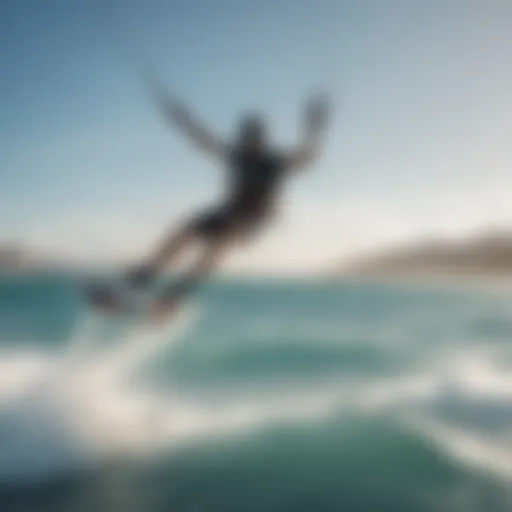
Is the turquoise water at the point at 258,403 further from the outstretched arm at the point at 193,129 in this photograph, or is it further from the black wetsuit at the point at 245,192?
the outstretched arm at the point at 193,129

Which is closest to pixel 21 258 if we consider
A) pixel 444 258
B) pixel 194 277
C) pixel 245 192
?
pixel 194 277

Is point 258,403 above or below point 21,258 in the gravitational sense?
below

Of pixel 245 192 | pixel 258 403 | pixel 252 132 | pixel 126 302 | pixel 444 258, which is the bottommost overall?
pixel 258 403

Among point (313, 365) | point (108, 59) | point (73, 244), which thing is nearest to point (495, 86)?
point (313, 365)

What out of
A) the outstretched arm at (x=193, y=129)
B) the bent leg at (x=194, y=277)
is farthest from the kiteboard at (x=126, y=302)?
the outstretched arm at (x=193, y=129)

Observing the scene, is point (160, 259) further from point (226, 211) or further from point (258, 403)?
point (258, 403)

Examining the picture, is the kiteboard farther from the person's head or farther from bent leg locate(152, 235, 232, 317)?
the person's head

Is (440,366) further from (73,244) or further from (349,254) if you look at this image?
(73,244)
